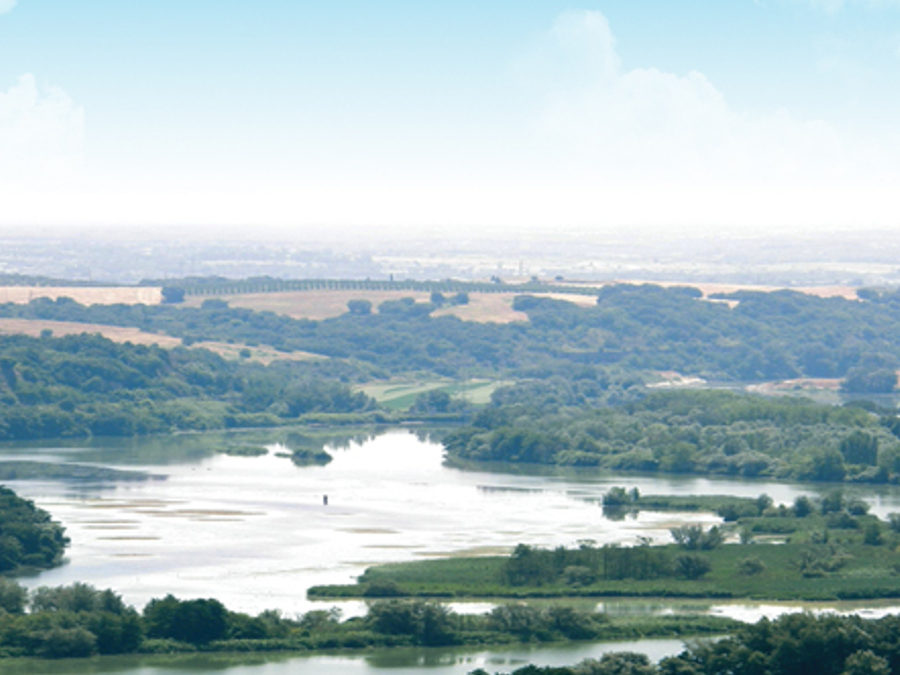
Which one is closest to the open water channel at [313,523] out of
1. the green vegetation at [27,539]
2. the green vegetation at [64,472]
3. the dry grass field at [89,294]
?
the green vegetation at [27,539]

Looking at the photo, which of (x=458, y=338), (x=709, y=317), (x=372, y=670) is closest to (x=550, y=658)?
(x=372, y=670)

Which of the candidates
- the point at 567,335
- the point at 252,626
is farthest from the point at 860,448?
the point at 567,335

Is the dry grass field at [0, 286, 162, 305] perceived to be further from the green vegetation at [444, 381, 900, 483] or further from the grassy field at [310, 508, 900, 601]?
the grassy field at [310, 508, 900, 601]

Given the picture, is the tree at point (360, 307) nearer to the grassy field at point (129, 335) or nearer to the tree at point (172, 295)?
the tree at point (172, 295)

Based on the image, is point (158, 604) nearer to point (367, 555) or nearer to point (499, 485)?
point (367, 555)

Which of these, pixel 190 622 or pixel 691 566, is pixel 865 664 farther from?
pixel 691 566

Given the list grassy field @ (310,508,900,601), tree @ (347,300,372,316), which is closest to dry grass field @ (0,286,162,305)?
tree @ (347,300,372,316)
